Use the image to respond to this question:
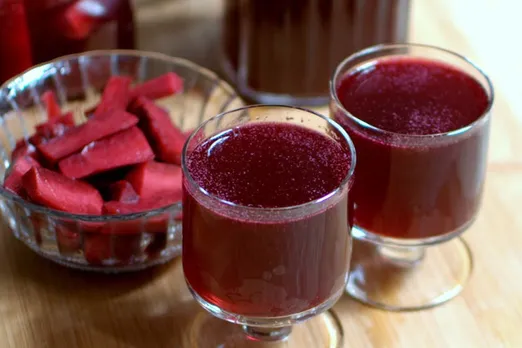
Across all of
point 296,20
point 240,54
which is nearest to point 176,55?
point 240,54

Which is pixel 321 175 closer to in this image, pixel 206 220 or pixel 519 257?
pixel 206 220

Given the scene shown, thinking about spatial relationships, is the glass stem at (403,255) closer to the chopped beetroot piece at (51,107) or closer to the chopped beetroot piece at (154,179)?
the chopped beetroot piece at (154,179)

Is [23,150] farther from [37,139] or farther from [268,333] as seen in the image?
[268,333]

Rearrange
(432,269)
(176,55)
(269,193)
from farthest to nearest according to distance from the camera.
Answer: (176,55)
(432,269)
(269,193)

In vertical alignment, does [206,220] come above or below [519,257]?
above

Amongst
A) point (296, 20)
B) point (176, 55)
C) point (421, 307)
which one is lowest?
point (421, 307)

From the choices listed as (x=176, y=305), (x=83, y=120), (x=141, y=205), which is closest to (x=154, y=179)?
(x=141, y=205)

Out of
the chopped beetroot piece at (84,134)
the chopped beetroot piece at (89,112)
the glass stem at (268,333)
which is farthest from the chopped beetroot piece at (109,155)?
the glass stem at (268,333)
